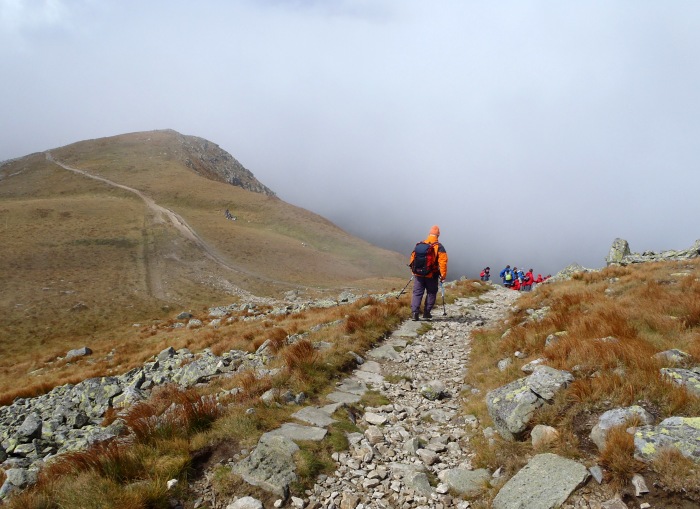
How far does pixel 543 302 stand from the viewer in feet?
52.0

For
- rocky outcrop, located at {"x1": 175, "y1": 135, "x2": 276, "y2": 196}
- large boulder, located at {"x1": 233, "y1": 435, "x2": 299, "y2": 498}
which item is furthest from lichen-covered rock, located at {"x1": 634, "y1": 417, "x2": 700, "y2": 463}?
rocky outcrop, located at {"x1": 175, "y1": 135, "x2": 276, "y2": 196}

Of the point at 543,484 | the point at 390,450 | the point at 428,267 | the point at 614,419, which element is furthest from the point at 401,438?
the point at 428,267

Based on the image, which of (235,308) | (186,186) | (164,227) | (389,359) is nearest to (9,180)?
(186,186)

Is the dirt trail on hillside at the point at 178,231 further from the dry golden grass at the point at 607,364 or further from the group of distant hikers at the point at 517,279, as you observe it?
the dry golden grass at the point at 607,364

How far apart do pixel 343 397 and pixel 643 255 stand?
113ft

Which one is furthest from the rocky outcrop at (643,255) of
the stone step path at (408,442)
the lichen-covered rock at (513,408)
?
the lichen-covered rock at (513,408)

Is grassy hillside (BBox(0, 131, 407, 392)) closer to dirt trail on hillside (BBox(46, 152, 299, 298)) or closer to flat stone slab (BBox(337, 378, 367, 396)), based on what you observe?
dirt trail on hillside (BBox(46, 152, 299, 298))

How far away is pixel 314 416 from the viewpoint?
24.7 ft

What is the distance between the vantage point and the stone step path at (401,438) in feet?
17.5

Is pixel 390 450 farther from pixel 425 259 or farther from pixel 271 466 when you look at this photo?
pixel 425 259

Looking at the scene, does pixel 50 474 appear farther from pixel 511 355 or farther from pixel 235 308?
pixel 235 308

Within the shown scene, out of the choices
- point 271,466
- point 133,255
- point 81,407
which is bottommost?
Result: point 81,407

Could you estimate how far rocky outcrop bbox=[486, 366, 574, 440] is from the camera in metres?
6.04

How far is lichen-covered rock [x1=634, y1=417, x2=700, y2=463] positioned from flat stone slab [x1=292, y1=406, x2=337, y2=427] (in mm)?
4732
